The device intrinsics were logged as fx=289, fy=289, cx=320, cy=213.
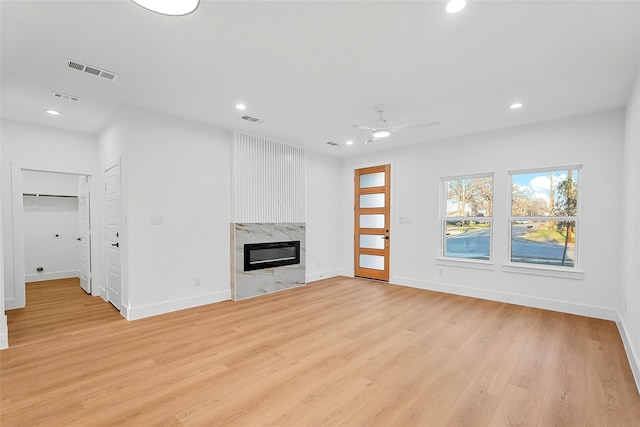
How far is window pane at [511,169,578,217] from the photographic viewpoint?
442cm

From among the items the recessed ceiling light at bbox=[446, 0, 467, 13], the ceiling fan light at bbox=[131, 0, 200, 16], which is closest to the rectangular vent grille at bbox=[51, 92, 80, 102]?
the ceiling fan light at bbox=[131, 0, 200, 16]

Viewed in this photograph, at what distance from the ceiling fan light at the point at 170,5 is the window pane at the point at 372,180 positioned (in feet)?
17.2

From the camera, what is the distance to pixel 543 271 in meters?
4.48

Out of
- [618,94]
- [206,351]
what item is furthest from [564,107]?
[206,351]

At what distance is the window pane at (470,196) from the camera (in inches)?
204

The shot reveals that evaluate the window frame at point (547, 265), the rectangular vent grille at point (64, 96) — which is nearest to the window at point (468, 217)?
the window frame at point (547, 265)

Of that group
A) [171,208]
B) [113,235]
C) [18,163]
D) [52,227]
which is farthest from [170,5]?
[52,227]

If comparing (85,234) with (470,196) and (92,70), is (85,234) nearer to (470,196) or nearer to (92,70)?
(92,70)

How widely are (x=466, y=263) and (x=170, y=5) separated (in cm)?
545

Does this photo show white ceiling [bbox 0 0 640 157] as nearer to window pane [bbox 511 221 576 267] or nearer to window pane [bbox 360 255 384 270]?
window pane [bbox 511 221 576 267]

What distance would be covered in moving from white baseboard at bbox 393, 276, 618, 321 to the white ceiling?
2.80 metres

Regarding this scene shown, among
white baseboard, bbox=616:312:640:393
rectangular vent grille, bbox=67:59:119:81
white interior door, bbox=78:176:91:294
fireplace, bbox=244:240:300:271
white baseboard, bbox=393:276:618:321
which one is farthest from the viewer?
white interior door, bbox=78:176:91:294

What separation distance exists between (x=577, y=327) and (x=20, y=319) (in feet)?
24.5

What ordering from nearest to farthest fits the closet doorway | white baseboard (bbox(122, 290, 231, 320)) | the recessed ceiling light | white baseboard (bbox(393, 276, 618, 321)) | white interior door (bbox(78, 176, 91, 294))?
1. the recessed ceiling light
2. white baseboard (bbox(122, 290, 231, 320))
3. white baseboard (bbox(393, 276, 618, 321))
4. white interior door (bbox(78, 176, 91, 294))
5. the closet doorway
